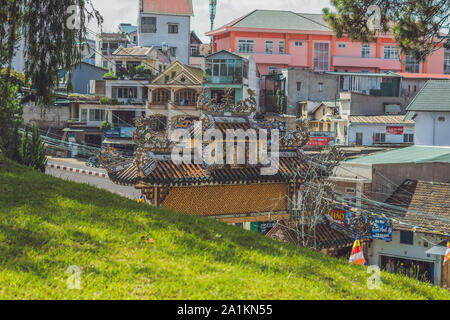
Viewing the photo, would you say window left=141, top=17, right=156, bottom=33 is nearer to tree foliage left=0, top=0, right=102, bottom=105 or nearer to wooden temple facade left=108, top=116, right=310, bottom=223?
wooden temple facade left=108, top=116, right=310, bottom=223

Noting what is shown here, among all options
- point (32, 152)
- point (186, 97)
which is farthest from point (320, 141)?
point (32, 152)

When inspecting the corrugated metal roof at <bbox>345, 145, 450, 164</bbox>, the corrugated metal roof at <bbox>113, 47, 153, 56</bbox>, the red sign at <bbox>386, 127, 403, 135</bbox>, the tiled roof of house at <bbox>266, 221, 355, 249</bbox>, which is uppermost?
the corrugated metal roof at <bbox>113, 47, 153, 56</bbox>

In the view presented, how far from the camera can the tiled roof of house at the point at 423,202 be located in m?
23.4

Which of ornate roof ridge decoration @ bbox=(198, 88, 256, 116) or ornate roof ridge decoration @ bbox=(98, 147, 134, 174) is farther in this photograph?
ornate roof ridge decoration @ bbox=(198, 88, 256, 116)

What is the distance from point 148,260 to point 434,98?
28.9 meters

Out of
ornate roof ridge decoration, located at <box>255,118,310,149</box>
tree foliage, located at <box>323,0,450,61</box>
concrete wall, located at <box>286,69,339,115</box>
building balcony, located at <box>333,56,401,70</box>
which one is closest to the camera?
tree foliage, located at <box>323,0,450,61</box>

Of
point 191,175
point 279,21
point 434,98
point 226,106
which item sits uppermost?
point 279,21

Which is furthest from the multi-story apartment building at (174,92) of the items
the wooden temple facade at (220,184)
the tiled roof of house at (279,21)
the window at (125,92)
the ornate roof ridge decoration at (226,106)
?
the wooden temple facade at (220,184)

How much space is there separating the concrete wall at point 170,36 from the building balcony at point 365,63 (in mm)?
14796

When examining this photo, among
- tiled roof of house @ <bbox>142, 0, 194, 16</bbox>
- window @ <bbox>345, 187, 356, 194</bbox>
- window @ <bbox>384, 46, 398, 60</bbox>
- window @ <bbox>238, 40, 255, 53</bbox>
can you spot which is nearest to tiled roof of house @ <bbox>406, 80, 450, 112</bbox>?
window @ <bbox>345, 187, 356, 194</bbox>

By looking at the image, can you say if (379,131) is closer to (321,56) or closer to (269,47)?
(321,56)

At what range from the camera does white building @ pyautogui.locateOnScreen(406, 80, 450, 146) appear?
3234cm

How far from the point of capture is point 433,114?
32.9 metres
